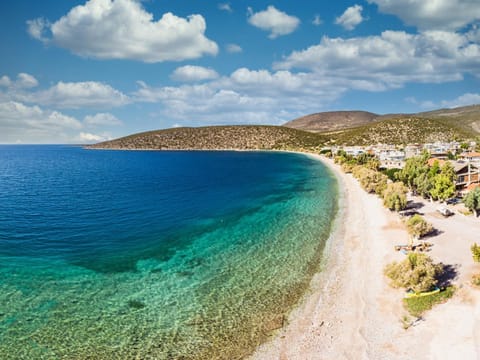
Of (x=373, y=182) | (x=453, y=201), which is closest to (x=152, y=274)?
(x=453, y=201)

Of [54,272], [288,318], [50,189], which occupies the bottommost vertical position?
[288,318]

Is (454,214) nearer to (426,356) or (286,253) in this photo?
(286,253)

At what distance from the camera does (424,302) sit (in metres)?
18.6

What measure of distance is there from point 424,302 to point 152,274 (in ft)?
66.1

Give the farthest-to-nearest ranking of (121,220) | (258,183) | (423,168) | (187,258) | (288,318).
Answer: (258,183) → (423,168) → (121,220) → (187,258) → (288,318)

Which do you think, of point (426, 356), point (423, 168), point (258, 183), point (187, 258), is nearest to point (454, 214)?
point (423, 168)

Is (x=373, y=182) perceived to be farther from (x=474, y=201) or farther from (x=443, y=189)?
(x=474, y=201)

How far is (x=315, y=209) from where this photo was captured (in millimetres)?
45031

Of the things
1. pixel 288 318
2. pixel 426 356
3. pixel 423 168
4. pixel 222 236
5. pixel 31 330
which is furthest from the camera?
pixel 423 168

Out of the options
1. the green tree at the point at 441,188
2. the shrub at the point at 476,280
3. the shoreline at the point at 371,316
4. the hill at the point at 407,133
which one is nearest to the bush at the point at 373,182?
the green tree at the point at 441,188

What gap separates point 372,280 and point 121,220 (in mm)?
31718

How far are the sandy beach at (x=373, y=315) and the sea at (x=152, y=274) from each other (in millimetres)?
1449

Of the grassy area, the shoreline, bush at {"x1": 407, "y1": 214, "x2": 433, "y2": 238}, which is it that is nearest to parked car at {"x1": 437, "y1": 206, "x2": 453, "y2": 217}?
the shoreline

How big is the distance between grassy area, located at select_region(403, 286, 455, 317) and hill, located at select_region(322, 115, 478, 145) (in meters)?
163
